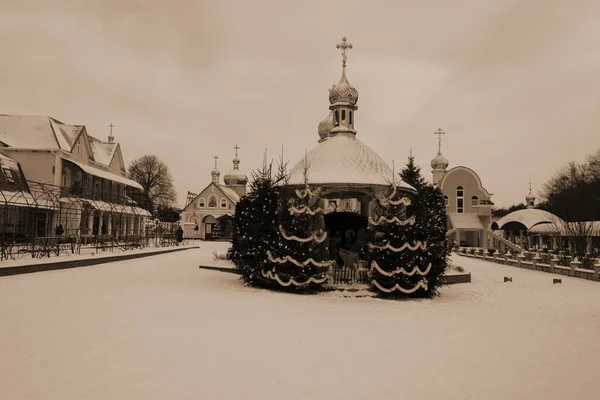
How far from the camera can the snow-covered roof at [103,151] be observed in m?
39.1

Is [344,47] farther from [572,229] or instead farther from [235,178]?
[235,178]

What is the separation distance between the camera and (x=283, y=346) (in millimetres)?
7102

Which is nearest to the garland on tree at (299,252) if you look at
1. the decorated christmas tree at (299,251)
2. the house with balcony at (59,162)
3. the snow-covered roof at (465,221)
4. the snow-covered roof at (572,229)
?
the decorated christmas tree at (299,251)

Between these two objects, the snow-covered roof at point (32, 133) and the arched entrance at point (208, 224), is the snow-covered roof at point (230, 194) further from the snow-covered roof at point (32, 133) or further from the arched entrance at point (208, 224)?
the snow-covered roof at point (32, 133)

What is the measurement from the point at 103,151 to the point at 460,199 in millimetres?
35136

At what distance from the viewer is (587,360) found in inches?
267

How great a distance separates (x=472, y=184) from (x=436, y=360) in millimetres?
43727

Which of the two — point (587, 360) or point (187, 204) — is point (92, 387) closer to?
point (587, 360)

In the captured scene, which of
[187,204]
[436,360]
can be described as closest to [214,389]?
[436,360]

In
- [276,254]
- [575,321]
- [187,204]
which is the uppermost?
[187,204]

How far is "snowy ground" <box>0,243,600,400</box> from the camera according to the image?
209 inches

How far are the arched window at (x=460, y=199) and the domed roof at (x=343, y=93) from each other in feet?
101

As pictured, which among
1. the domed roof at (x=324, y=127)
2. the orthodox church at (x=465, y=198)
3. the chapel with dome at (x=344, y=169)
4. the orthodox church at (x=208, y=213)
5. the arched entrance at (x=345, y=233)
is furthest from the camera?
the orthodox church at (x=208, y=213)

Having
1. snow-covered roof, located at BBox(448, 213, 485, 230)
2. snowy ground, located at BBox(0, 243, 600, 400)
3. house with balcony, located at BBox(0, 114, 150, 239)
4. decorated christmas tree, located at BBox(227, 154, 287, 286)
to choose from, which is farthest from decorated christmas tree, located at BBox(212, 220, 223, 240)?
snowy ground, located at BBox(0, 243, 600, 400)
